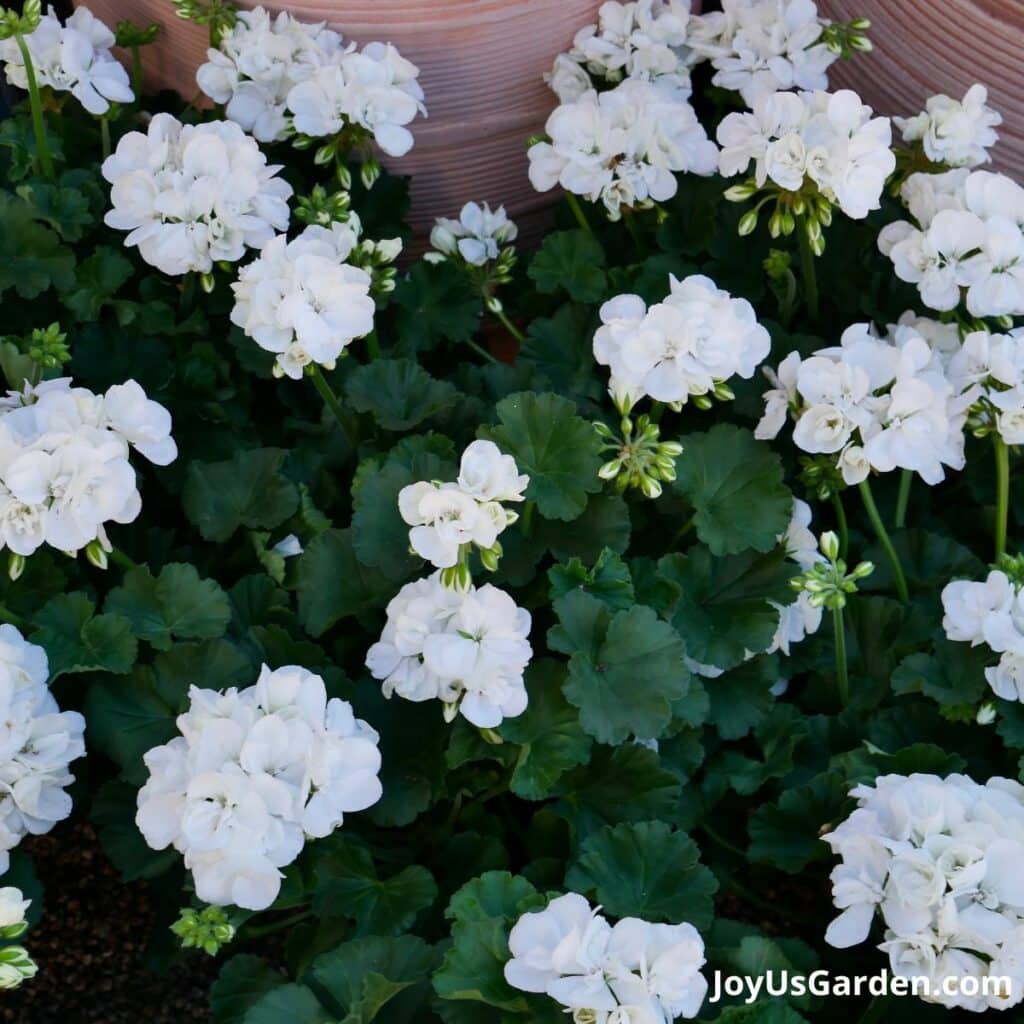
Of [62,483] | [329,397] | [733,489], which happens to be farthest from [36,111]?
[733,489]

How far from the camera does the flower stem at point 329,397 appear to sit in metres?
1.49

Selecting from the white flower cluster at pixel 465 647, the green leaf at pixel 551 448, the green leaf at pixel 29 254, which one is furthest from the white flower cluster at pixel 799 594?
the green leaf at pixel 29 254

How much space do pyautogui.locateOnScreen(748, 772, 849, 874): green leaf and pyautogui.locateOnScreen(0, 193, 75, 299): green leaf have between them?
3.43ft

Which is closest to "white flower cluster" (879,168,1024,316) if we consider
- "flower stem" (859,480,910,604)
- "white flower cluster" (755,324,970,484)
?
"white flower cluster" (755,324,970,484)

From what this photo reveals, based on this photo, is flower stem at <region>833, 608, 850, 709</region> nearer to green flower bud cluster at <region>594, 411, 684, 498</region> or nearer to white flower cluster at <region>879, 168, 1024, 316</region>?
green flower bud cluster at <region>594, 411, 684, 498</region>

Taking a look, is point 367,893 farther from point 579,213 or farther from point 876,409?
point 579,213

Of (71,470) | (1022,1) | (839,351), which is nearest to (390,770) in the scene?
(71,470)

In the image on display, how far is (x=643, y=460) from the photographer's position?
134 centimetres

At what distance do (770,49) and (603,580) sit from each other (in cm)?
84

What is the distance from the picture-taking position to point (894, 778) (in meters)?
1.22

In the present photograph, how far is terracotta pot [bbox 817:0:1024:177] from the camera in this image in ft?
5.87

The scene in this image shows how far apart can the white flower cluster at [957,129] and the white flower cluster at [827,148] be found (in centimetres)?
15

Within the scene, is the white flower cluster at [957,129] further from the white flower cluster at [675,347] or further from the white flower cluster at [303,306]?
the white flower cluster at [303,306]

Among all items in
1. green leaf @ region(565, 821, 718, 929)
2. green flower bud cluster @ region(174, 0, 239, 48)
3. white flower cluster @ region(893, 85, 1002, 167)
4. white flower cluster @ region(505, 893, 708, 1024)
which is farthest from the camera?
green flower bud cluster @ region(174, 0, 239, 48)
